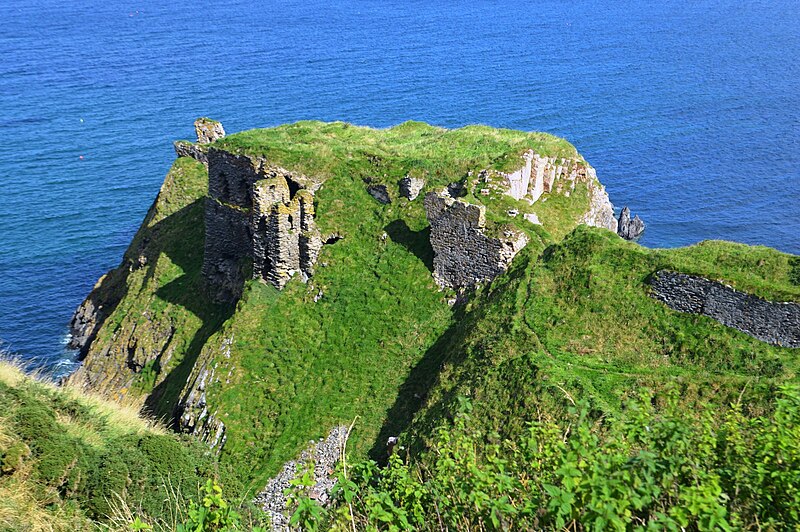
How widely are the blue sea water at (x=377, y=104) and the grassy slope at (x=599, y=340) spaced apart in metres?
40.4

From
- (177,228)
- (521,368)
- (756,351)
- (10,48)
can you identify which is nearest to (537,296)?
(521,368)

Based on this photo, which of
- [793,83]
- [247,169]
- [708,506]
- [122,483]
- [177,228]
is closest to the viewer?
[708,506]

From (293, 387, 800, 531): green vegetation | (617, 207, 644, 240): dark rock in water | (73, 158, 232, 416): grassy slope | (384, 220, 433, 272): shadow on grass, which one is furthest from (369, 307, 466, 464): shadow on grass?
(617, 207, 644, 240): dark rock in water

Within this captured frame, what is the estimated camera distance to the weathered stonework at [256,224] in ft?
132

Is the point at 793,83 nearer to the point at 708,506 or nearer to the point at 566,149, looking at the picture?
the point at 566,149

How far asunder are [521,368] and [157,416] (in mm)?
22505

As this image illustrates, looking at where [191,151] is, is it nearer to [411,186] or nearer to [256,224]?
[256,224]

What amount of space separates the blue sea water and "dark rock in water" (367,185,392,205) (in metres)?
31.3

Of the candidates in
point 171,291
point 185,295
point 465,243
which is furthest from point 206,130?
point 465,243

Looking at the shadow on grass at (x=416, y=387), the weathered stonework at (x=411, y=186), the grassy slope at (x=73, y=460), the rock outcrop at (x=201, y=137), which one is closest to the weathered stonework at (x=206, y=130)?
the rock outcrop at (x=201, y=137)

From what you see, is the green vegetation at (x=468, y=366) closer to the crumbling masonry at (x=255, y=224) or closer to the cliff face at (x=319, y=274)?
the cliff face at (x=319, y=274)

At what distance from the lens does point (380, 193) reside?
4212cm

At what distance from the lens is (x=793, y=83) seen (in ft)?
409

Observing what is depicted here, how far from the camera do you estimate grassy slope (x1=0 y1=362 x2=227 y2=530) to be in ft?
66.4
